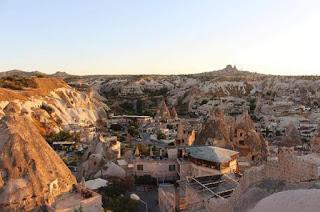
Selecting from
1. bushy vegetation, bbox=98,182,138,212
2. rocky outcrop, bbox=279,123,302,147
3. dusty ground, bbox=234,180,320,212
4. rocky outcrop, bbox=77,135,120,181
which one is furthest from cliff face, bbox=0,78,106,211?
rocky outcrop, bbox=279,123,302,147

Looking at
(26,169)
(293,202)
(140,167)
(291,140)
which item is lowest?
(140,167)

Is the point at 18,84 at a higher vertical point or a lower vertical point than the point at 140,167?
higher

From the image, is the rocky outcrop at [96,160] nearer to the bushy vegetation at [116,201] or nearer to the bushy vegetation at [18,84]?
the bushy vegetation at [116,201]

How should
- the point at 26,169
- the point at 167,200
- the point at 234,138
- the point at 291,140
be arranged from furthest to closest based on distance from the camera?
1. the point at 291,140
2. the point at 234,138
3. the point at 167,200
4. the point at 26,169

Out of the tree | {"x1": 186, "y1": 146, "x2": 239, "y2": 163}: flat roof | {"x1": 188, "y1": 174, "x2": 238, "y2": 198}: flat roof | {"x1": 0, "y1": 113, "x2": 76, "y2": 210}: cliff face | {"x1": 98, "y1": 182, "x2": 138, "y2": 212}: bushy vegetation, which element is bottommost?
the tree

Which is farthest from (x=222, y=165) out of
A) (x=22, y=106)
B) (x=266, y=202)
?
(x=22, y=106)

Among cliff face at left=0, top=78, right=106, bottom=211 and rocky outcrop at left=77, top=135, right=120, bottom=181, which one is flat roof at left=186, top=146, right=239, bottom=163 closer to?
rocky outcrop at left=77, top=135, right=120, bottom=181

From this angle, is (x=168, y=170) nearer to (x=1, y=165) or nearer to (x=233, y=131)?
(x=233, y=131)

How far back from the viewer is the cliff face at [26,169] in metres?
15.2

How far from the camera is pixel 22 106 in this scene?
148 ft

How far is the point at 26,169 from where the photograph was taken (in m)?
16.0

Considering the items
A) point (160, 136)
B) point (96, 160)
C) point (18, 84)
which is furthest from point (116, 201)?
point (18, 84)

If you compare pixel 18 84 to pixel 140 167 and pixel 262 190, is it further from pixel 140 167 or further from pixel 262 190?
pixel 262 190

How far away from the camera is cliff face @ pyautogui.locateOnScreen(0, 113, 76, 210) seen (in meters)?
15.2
